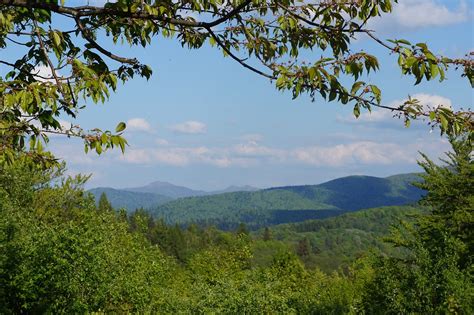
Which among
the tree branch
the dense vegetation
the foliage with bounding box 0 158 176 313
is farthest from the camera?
the dense vegetation

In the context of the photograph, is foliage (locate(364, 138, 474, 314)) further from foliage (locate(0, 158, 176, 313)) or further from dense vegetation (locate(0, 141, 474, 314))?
foliage (locate(0, 158, 176, 313))

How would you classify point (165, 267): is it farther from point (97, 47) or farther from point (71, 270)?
point (97, 47)

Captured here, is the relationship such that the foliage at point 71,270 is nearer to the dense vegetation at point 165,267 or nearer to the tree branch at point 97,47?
the dense vegetation at point 165,267

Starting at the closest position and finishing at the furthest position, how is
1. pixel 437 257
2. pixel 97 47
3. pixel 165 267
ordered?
pixel 97 47 < pixel 437 257 < pixel 165 267

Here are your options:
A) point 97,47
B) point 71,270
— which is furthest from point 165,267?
point 97,47

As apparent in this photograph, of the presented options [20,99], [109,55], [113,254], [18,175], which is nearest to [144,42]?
[109,55]

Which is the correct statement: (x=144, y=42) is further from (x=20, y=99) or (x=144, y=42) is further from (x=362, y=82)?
(x=362, y=82)

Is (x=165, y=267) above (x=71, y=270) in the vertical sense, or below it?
below

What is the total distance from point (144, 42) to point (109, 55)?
115 centimetres

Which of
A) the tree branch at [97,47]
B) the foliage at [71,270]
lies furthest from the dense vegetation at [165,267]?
the tree branch at [97,47]

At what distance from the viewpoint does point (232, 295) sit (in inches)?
875

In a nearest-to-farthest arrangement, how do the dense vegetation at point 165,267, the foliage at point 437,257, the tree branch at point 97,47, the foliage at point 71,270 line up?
the tree branch at point 97,47 < the foliage at point 71,270 < the dense vegetation at point 165,267 < the foliage at point 437,257

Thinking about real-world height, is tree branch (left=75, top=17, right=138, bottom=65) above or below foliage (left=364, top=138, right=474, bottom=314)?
above

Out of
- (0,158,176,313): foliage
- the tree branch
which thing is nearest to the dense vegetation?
(0,158,176,313): foliage
